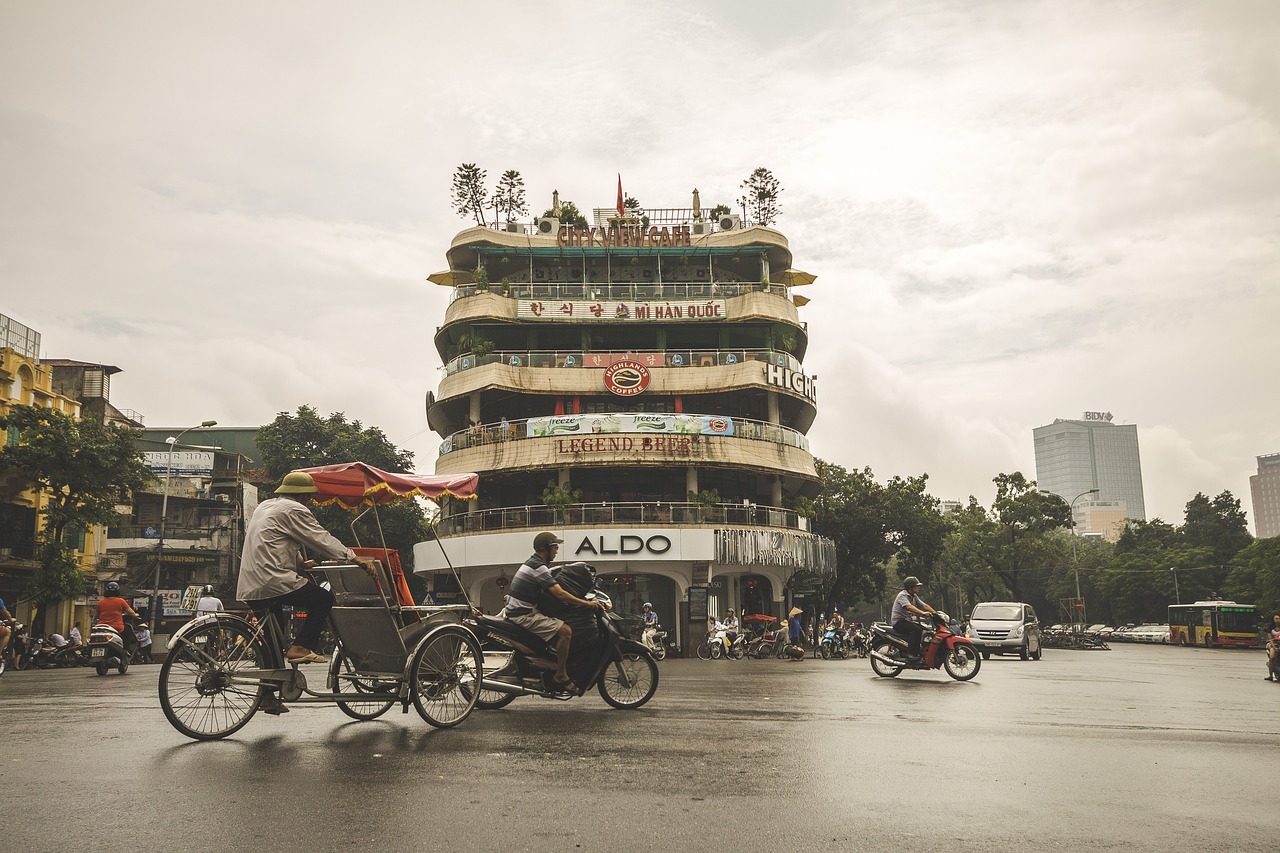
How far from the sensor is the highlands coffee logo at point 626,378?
40.4m

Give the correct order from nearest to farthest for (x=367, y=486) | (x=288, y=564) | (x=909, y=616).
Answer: (x=288, y=564) < (x=367, y=486) < (x=909, y=616)

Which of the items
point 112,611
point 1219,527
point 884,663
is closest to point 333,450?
point 112,611

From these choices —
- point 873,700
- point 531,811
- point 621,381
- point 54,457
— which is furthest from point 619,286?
point 531,811

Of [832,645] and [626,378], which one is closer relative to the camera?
[832,645]

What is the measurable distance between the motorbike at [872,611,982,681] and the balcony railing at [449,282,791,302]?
2819 cm

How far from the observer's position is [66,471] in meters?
33.3

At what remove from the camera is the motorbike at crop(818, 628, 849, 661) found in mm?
31266

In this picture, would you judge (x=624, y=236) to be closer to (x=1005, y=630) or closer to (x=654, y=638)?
(x=654, y=638)

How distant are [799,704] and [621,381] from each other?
99.6 feet

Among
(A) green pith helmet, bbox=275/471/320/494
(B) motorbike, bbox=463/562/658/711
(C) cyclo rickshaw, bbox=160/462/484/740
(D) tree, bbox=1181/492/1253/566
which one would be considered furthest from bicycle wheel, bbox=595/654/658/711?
(D) tree, bbox=1181/492/1253/566

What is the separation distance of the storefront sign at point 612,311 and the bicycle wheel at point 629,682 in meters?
33.2

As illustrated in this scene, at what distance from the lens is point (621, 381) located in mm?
40562

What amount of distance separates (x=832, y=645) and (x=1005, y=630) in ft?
18.1

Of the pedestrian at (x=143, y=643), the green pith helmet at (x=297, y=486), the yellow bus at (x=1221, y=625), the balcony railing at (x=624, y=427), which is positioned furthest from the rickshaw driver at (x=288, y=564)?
the yellow bus at (x=1221, y=625)
